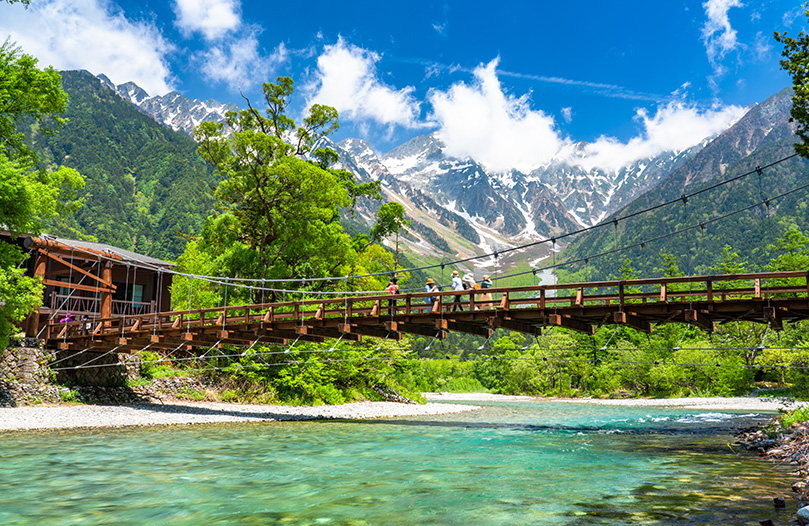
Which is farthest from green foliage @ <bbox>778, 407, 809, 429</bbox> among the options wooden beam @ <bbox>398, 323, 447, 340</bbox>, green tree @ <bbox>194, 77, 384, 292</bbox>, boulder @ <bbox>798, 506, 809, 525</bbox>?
green tree @ <bbox>194, 77, 384, 292</bbox>

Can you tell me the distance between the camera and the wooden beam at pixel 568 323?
1886 cm

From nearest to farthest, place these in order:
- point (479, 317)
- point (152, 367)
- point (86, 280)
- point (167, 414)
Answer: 1. point (479, 317)
2. point (167, 414)
3. point (152, 367)
4. point (86, 280)

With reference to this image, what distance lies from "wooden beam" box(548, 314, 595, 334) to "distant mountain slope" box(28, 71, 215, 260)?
116 meters

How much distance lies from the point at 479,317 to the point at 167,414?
38.9ft

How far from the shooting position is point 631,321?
62.0 ft

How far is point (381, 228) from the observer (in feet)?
121

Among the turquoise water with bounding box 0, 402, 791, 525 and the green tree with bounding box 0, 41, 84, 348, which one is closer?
the turquoise water with bounding box 0, 402, 791, 525

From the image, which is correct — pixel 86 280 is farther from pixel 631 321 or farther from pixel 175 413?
pixel 631 321

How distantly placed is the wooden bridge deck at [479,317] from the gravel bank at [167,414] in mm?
2589

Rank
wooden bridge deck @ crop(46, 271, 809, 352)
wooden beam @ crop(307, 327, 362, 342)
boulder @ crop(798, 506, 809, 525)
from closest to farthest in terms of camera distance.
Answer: boulder @ crop(798, 506, 809, 525)
wooden bridge deck @ crop(46, 271, 809, 352)
wooden beam @ crop(307, 327, 362, 342)

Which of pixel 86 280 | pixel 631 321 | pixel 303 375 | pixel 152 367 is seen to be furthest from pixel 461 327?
pixel 86 280

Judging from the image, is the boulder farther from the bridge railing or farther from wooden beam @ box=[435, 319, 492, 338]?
wooden beam @ box=[435, 319, 492, 338]

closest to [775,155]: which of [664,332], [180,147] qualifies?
[664,332]

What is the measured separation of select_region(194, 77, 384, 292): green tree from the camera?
28.0m
